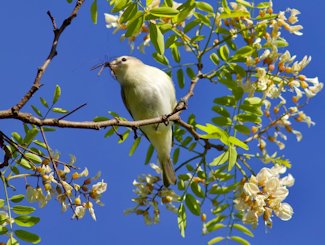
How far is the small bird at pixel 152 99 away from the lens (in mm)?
5020

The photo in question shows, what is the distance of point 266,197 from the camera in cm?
344

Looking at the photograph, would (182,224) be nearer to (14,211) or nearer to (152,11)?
(14,211)

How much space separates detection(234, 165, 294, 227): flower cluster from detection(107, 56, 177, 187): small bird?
1.44 metres

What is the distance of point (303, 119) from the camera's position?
404cm

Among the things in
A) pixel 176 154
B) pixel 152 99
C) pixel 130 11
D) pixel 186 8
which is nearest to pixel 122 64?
pixel 152 99

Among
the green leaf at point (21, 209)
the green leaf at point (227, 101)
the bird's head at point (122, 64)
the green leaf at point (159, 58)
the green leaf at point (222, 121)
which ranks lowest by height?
the green leaf at point (21, 209)

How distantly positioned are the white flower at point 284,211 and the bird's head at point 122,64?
245 centimetres

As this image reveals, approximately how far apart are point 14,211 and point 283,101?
2.07 meters

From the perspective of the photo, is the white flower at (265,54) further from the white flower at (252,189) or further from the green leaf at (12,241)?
the green leaf at (12,241)

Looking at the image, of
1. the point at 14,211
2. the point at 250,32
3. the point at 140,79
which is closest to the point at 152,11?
the point at 250,32

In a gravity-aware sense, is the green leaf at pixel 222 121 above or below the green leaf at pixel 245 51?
below

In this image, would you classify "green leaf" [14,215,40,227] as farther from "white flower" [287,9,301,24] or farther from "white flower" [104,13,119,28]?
"white flower" [287,9,301,24]

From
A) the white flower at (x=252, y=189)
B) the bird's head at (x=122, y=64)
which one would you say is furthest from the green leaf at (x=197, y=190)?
the bird's head at (x=122, y=64)

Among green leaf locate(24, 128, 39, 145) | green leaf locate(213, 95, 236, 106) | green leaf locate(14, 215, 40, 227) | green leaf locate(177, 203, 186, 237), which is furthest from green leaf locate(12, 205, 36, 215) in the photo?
green leaf locate(213, 95, 236, 106)
